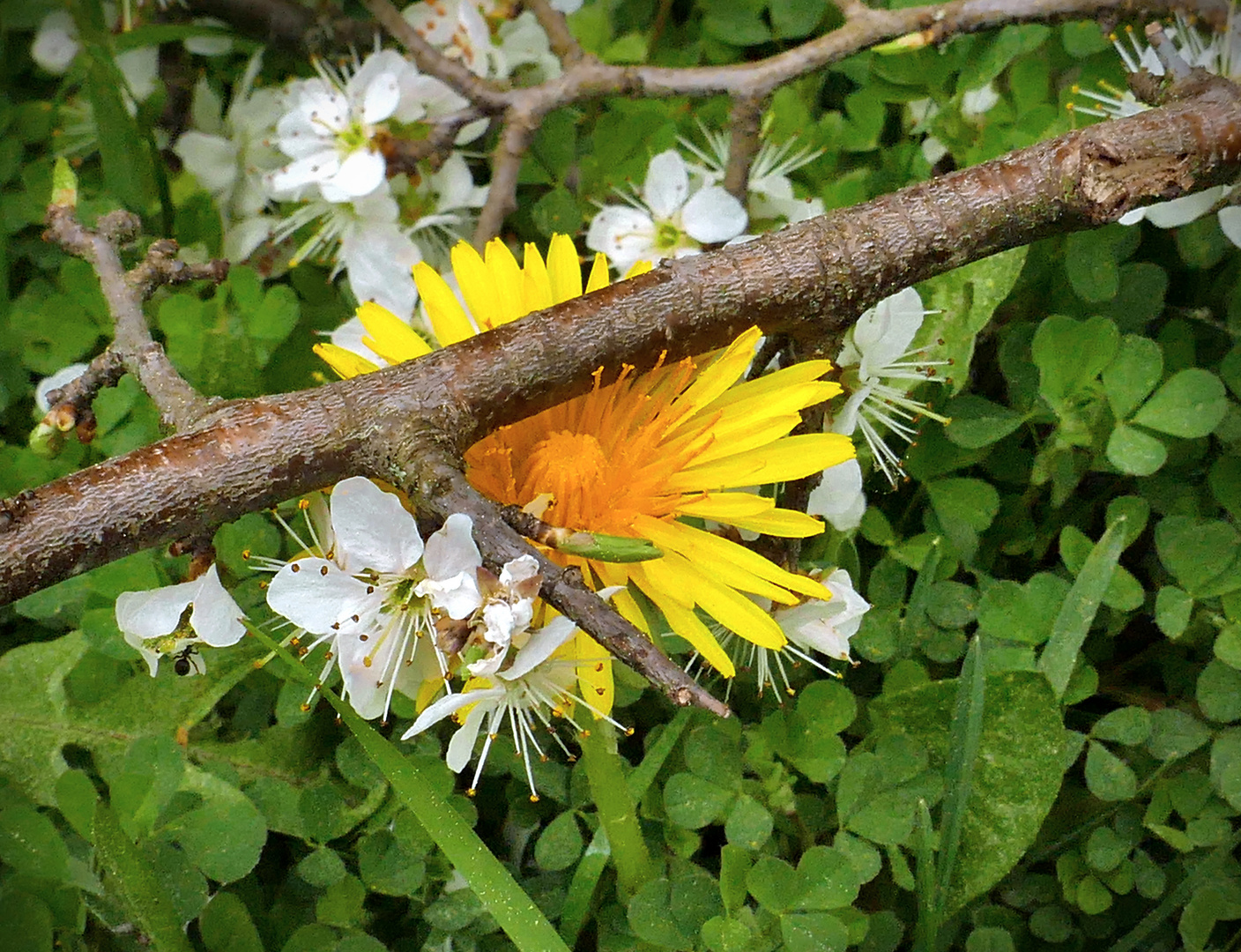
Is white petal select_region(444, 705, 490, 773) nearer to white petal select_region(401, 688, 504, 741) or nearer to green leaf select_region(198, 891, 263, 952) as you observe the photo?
white petal select_region(401, 688, 504, 741)

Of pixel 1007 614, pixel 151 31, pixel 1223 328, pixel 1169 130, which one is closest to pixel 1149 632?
pixel 1007 614

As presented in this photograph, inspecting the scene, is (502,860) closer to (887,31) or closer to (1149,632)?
→ (1149,632)

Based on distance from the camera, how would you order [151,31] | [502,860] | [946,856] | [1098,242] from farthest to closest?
[151,31]
[1098,242]
[502,860]
[946,856]

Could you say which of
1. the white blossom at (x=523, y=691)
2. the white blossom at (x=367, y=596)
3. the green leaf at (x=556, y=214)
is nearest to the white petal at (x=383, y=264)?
the green leaf at (x=556, y=214)

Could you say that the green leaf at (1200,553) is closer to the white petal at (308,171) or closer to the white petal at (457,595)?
the white petal at (457,595)

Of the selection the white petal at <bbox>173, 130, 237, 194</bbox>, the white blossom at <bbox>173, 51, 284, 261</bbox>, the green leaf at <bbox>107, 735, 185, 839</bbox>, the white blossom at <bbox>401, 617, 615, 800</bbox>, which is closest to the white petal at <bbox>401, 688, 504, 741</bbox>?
the white blossom at <bbox>401, 617, 615, 800</bbox>

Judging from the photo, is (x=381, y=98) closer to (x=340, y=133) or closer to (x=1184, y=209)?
(x=340, y=133)
